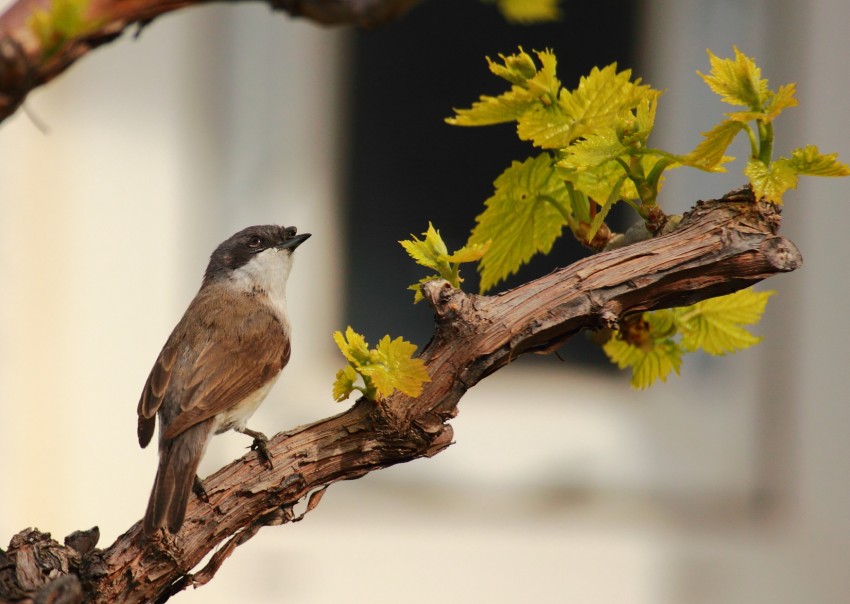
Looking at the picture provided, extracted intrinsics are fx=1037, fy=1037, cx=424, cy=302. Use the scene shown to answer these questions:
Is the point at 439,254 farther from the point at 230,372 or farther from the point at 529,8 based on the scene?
the point at 230,372

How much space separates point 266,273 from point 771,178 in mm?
1872

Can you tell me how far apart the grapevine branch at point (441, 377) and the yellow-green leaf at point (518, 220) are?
15 cm

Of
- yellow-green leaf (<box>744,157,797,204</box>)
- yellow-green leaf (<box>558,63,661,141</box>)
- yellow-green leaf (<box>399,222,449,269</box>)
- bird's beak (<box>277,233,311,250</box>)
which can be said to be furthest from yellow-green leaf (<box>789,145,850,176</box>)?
bird's beak (<box>277,233,311,250</box>)

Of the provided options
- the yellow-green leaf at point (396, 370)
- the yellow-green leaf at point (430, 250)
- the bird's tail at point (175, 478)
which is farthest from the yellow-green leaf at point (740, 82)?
the bird's tail at point (175, 478)

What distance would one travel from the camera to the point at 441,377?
1.38m

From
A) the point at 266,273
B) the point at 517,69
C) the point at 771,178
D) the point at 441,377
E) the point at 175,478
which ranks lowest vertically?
the point at 175,478

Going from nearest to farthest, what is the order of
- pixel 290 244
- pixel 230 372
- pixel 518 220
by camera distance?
1. pixel 518 220
2. pixel 230 372
3. pixel 290 244

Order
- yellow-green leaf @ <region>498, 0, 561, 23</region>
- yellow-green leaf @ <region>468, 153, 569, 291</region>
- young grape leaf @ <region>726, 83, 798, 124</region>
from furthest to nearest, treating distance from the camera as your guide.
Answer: yellow-green leaf @ <region>468, 153, 569, 291</region> < young grape leaf @ <region>726, 83, 798, 124</region> < yellow-green leaf @ <region>498, 0, 561, 23</region>

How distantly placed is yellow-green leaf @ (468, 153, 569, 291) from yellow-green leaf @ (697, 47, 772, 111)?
282 mm

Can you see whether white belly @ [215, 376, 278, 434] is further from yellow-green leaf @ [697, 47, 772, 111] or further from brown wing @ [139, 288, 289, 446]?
yellow-green leaf @ [697, 47, 772, 111]

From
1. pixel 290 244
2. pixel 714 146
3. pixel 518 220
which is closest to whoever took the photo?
pixel 714 146

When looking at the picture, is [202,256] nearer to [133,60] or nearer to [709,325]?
[133,60]

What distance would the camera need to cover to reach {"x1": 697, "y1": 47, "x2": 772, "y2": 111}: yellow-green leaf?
1.27 metres

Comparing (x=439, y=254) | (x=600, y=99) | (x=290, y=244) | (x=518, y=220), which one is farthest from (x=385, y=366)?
(x=290, y=244)
